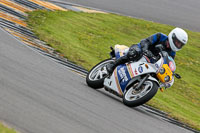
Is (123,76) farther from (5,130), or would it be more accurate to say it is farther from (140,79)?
(5,130)

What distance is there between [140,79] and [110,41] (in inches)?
288

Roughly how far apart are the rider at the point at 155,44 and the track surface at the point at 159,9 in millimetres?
10927

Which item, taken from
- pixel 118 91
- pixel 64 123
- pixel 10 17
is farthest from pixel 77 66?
pixel 64 123

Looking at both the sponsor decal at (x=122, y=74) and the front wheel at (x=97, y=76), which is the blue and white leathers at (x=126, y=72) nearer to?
the sponsor decal at (x=122, y=74)

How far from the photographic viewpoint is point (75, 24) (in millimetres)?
15961

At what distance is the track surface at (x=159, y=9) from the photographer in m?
20.1

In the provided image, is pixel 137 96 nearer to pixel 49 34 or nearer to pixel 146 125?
pixel 146 125

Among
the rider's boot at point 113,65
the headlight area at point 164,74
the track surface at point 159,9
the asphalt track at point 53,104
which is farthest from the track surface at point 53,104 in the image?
the track surface at point 159,9

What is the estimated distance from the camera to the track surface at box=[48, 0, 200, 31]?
20.1 meters

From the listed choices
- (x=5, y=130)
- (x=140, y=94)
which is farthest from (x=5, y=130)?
(x=140, y=94)

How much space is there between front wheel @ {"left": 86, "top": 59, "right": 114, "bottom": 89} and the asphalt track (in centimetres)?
18

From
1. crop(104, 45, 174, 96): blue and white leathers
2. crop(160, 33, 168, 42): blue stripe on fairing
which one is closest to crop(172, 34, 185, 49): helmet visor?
crop(160, 33, 168, 42): blue stripe on fairing

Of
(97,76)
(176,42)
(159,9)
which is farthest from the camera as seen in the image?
(159,9)

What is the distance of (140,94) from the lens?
806 centimetres
